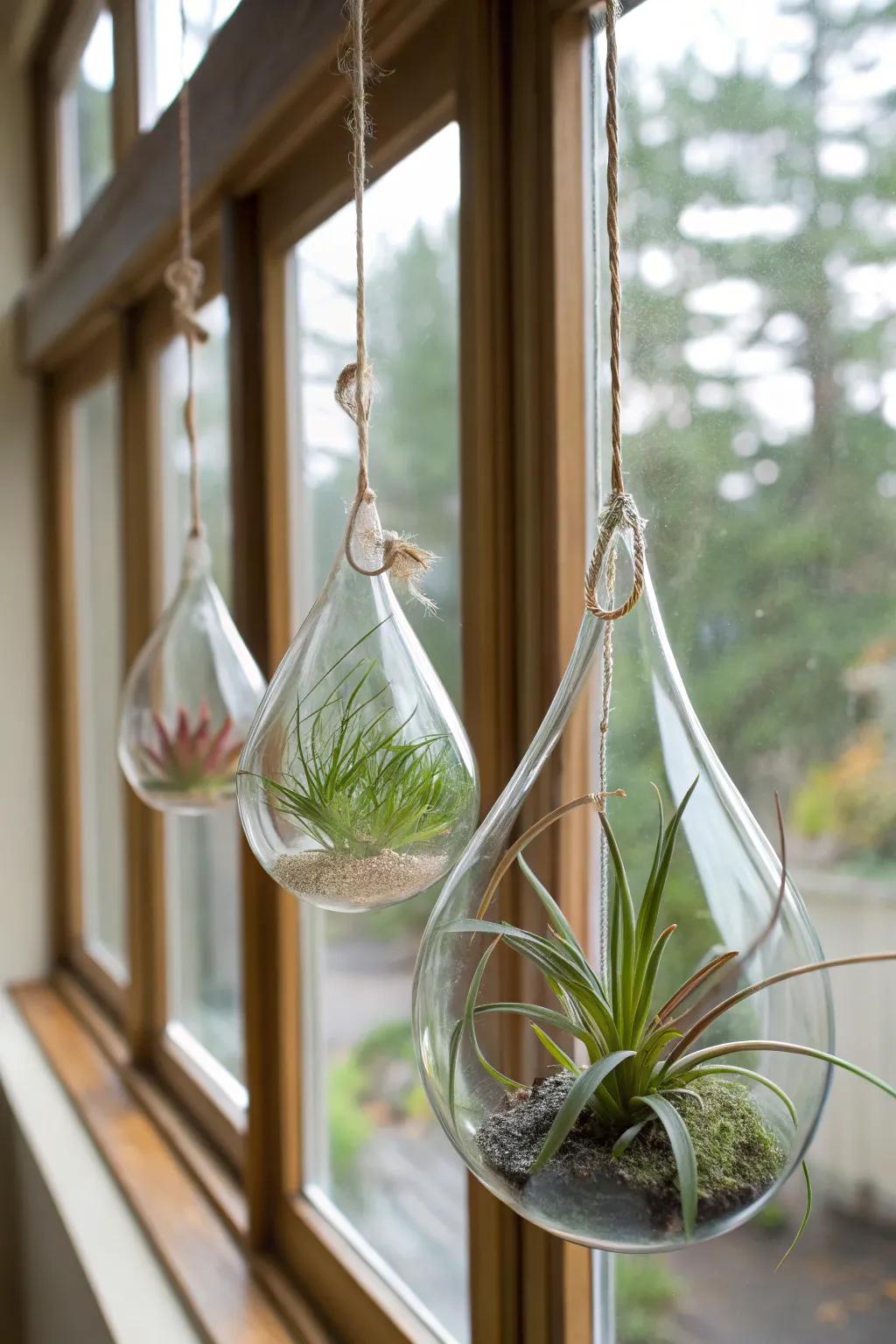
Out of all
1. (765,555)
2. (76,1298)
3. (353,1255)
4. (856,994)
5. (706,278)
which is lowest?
(76,1298)

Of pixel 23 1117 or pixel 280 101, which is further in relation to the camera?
pixel 23 1117

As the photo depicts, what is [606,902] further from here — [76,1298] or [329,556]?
[76,1298]

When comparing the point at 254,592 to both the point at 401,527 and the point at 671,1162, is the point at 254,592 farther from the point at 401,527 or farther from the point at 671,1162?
the point at 671,1162

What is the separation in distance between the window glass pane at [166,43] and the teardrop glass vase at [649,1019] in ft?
4.08

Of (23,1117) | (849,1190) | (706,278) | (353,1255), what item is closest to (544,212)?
(706,278)

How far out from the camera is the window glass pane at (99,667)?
217 centimetres

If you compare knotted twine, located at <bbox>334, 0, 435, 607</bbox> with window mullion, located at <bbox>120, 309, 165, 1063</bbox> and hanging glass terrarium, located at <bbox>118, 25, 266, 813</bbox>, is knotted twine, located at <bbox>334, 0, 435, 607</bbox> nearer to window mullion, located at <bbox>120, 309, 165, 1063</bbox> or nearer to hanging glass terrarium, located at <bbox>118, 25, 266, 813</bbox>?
hanging glass terrarium, located at <bbox>118, 25, 266, 813</bbox>

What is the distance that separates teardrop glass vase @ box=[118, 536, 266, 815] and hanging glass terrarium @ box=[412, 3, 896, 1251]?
1.72ft

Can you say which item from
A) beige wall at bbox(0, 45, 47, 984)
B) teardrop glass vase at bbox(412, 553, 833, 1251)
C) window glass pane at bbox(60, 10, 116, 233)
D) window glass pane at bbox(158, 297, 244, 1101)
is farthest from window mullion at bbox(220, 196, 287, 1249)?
beige wall at bbox(0, 45, 47, 984)

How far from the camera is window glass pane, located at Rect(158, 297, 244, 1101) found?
162cm

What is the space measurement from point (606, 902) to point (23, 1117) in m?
1.59

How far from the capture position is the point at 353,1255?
46.8 inches

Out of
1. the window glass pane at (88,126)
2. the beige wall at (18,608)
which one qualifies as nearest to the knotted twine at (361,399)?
the window glass pane at (88,126)

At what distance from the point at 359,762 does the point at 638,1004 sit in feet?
0.70
